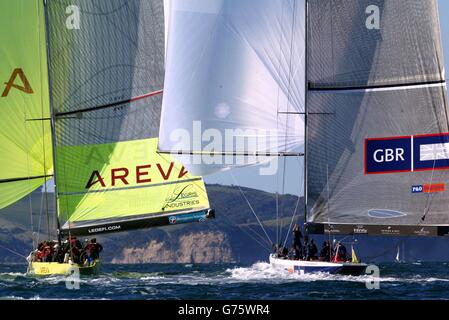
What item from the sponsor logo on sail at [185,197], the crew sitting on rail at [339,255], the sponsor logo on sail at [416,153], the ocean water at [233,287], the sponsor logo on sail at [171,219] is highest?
the sponsor logo on sail at [416,153]

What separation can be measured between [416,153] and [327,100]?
317cm

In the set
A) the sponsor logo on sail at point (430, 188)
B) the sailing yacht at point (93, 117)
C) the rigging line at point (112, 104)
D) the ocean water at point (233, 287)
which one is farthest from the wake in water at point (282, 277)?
the rigging line at point (112, 104)

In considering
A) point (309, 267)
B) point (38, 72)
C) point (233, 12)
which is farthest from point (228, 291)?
point (38, 72)

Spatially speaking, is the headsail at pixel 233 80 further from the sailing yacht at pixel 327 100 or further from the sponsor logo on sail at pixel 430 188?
the sponsor logo on sail at pixel 430 188

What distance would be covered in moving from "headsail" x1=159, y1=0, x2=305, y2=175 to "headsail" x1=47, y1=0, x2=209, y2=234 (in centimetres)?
281

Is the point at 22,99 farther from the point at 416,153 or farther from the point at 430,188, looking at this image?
the point at 430,188

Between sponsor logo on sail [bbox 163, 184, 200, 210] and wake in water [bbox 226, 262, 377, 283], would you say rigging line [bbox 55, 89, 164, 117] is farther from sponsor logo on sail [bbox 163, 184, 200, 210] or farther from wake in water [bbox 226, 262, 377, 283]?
wake in water [bbox 226, 262, 377, 283]

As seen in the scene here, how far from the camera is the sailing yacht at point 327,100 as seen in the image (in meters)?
36.7

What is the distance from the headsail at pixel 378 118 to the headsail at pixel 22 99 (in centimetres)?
932

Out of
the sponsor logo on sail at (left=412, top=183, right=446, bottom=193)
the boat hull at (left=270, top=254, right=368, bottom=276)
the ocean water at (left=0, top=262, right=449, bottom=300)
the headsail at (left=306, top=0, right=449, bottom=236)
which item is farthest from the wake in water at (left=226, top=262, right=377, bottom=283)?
the sponsor logo on sail at (left=412, top=183, right=446, bottom=193)

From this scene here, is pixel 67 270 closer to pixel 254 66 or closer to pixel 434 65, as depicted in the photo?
pixel 254 66

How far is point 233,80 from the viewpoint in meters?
37.8

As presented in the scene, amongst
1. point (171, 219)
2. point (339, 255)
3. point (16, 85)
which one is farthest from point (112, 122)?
point (339, 255)

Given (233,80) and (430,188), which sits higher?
(233,80)
